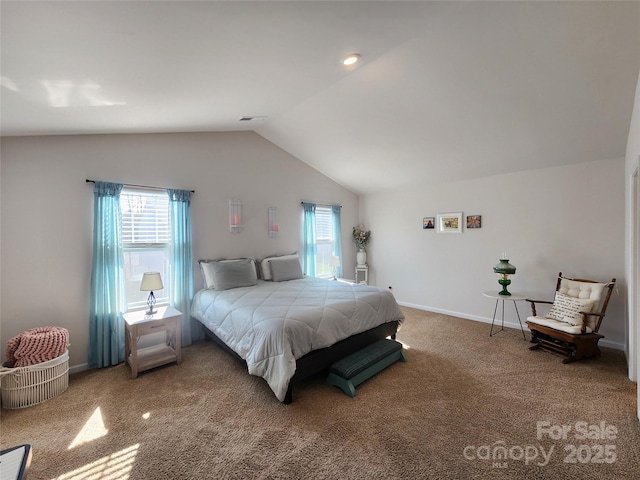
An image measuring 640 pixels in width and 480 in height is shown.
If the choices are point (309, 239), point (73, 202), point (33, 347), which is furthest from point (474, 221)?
point (33, 347)

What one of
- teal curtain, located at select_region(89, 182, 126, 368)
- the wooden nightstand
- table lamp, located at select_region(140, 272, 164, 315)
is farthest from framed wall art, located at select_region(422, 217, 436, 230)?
teal curtain, located at select_region(89, 182, 126, 368)

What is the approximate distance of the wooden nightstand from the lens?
2701 mm

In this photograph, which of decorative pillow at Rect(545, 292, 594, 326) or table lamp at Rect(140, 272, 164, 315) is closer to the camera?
table lamp at Rect(140, 272, 164, 315)

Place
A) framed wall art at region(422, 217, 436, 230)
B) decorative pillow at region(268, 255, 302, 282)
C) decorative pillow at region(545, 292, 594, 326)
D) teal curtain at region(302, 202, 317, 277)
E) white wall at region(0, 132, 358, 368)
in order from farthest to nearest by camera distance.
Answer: teal curtain at region(302, 202, 317, 277) < framed wall art at region(422, 217, 436, 230) < decorative pillow at region(268, 255, 302, 282) < decorative pillow at region(545, 292, 594, 326) < white wall at region(0, 132, 358, 368)

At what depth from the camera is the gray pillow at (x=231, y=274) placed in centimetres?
351

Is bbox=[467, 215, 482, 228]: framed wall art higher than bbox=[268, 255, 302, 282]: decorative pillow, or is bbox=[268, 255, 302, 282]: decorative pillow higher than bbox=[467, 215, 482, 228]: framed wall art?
bbox=[467, 215, 482, 228]: framed wall art

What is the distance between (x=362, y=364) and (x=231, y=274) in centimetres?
204

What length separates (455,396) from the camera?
2359 millimetres

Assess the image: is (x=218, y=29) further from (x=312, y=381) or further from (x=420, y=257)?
(x=420, y=257)

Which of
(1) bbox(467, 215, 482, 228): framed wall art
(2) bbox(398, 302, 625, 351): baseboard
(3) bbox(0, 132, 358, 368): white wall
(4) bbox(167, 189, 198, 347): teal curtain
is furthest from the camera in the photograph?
(1) bbox(467, 215, 482, 228): framed wall art

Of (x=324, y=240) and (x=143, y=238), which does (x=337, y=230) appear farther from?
(x=143, y=238)

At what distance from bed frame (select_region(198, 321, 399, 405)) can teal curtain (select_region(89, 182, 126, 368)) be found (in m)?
1.47

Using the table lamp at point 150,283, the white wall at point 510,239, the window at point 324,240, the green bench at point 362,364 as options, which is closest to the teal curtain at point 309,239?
the window at point 324,240

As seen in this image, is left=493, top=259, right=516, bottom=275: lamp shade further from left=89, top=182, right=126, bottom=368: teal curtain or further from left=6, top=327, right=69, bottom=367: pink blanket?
left=6, top=327, right=69, bottom=367: pink blanket
